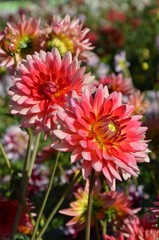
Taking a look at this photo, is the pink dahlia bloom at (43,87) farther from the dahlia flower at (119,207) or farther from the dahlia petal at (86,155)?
the dahlia flower at (119,207)

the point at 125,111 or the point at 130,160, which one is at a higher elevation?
the point at 125,111

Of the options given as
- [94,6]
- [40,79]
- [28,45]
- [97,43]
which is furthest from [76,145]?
[94,6]

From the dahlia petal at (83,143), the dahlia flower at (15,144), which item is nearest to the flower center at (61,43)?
the dahlia petal at (83,143)

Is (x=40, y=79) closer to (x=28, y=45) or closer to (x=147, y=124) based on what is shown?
(x=28, y=45)

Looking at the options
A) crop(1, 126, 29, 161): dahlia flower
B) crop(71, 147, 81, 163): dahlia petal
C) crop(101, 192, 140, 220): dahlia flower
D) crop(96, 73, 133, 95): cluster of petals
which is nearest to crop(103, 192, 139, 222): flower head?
crop(101, 192, 140, 220): dahlia flower

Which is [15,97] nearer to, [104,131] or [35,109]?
[35,109]

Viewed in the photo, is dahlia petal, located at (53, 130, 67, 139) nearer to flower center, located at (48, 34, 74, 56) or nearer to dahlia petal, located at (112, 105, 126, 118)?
dahlia petal, located at (112, 105, 126, 118)

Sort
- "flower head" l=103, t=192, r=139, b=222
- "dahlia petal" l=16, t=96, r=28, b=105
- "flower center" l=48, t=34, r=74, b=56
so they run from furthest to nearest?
1. "flower head" l=103, t=192, r=139, b=222
2. "flower center" l=48, t=34, r=74, b=56
3. "dahlia petal" l=16, t=96, r=28, b=105
